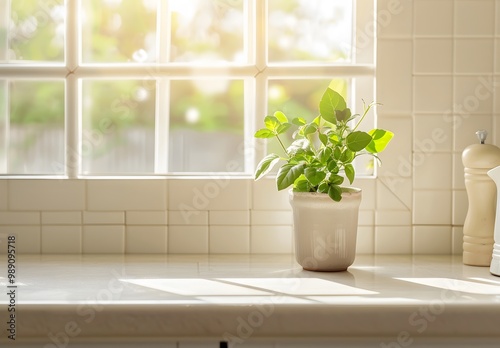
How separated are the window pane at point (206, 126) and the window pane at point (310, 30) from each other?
0.16 m

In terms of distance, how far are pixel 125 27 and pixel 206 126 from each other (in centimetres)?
34

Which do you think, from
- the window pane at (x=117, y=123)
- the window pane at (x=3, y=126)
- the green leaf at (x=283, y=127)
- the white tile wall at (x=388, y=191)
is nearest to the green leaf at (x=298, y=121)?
the green leaf at (x=283, y=127)

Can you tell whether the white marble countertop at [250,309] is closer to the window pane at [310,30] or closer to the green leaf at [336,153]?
the green leaf at [336,153]

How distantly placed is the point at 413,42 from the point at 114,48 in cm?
79

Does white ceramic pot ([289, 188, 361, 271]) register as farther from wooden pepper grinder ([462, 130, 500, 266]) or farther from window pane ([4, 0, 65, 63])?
window pane ([4, 0, 65, 63])

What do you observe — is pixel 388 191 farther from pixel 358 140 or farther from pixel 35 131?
pixel 35 131

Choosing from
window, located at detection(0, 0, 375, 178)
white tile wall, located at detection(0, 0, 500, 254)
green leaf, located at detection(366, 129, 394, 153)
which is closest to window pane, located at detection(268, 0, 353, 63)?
window, located at detection(0, 0, 375, 178)

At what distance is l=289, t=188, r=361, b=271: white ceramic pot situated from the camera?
5.30ft

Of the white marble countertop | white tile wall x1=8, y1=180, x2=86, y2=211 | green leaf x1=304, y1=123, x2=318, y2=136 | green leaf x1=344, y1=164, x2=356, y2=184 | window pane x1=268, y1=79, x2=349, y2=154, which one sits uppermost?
window pane x1=268, y1=79, x2=349, y2=154

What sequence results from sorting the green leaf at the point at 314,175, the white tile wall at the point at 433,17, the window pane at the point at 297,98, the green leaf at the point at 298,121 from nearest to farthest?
1. the green leaf at the point at 314,175
2. the green leaf at the point at 298,121
3. the white tile wall at the point at 433,17
4. the window pane at the point at 297,98

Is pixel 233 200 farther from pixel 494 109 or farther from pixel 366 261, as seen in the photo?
pixel 494 109

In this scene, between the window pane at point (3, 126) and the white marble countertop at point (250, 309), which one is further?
the window pane at point (3, 126)

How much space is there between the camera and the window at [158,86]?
1988 millimetres

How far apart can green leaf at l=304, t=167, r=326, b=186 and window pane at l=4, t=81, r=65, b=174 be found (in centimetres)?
75
